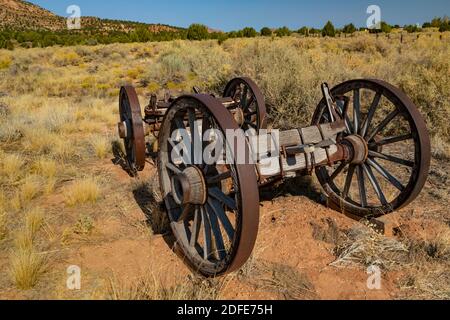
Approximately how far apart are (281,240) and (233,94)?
295 cm

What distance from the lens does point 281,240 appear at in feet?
10.8

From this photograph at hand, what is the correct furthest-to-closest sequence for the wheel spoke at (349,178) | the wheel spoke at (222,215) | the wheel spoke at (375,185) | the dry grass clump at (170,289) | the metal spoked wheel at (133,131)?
1. the metal spoked wheel at (133,131)
2. the wheel spoke at (349,178)
3. the wheel spoke at (375,185)
4. the wheel spoke at (222,215)
5. the dry grass clump at (170,289)

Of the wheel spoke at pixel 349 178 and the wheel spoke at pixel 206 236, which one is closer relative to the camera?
the wheel spoke at pixel 206 236

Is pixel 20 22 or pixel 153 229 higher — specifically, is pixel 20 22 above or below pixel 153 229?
above

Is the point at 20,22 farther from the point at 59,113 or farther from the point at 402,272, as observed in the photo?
the point at 402,272

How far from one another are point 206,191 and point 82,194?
2198 millimetres

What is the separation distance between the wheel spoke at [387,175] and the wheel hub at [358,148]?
0.09 m

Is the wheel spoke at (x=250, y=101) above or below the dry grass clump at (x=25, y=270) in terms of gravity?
above

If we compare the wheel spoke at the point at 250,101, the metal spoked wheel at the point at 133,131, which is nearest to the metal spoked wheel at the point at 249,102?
the wheel spoke at the point at 250,101

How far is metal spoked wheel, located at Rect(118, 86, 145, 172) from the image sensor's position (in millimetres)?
4492

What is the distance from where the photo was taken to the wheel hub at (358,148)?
11.1 ft

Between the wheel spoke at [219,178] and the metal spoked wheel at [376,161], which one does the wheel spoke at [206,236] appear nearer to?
the wheel spoke at [219,178]

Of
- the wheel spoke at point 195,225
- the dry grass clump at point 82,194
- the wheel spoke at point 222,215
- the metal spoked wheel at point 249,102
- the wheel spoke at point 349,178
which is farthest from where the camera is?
the metal spoked wheel at point 249,102
